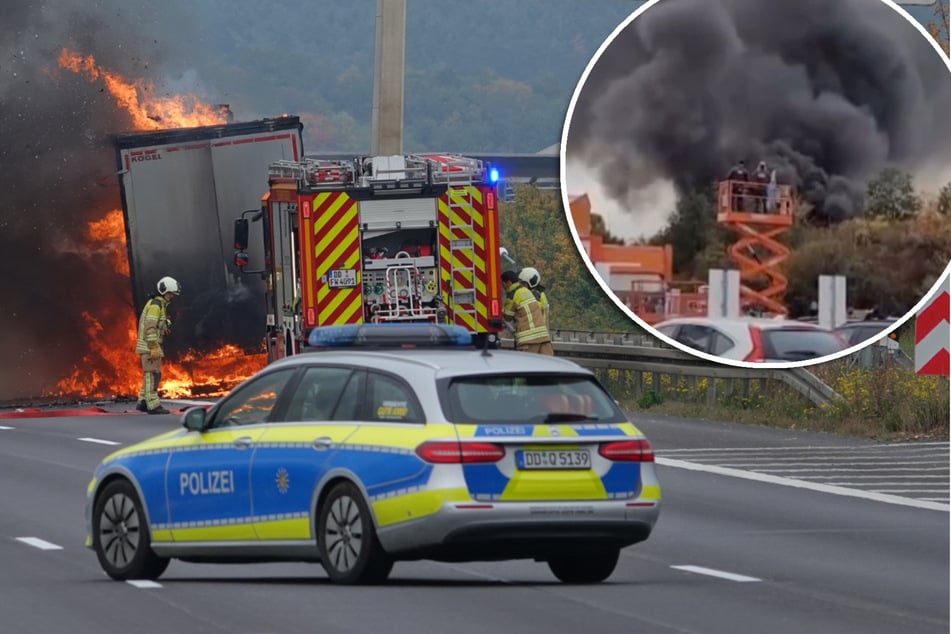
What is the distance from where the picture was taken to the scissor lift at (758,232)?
912 cm

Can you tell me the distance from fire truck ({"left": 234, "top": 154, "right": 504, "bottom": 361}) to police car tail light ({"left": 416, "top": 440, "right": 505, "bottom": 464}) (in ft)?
41.1

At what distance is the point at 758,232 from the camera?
9.19 meters

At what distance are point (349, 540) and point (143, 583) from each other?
153 centimetres

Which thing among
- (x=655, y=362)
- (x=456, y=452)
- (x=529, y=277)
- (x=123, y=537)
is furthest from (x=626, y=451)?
(x=655, y=362)

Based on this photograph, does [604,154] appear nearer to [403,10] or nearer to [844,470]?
[844,470]

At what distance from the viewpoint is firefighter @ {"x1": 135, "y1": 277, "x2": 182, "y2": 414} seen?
87.3 feet

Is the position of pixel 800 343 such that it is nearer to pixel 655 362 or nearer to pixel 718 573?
pixel 718 573

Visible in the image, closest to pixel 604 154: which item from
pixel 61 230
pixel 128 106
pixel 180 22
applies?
pixel 61 230

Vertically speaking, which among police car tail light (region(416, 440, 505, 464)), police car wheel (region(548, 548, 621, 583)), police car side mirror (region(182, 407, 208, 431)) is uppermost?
police car side mirror (region(182, 407, 208, 431))

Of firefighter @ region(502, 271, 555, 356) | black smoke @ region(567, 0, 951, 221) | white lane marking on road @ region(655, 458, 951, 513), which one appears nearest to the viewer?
black smoke @ region(567, 0, 951, 221)

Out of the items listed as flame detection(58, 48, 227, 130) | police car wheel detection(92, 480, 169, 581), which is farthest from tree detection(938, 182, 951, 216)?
flame detection(58, 48, 227, 130)

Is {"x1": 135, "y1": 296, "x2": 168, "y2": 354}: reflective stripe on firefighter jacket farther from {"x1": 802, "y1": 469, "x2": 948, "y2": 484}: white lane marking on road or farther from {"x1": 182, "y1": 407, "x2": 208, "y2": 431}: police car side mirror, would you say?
{"x1": 182, "y1": 407, "x2": 208, "y2": 431}: police car side mirror

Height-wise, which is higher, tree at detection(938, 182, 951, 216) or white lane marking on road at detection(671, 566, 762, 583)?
tree at detection(938, 182, 951, 216)

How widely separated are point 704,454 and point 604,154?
11.4 metres
